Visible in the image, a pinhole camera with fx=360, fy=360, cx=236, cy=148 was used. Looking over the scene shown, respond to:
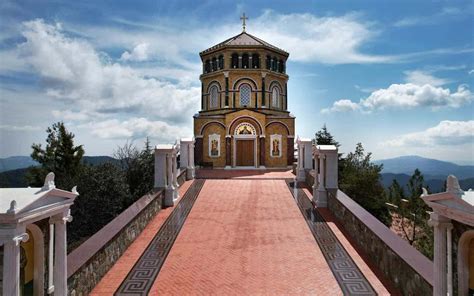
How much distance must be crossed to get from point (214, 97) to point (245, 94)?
3056mm

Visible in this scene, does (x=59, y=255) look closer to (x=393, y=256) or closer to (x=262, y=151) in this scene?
(x=393, y=256)

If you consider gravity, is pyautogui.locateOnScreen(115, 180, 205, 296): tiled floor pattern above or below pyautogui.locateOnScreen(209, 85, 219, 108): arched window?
below

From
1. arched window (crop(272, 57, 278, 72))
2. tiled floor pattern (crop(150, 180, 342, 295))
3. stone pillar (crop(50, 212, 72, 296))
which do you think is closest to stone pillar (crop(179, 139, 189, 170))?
tiled floor pattern (crop(150, 180, 342, 295))

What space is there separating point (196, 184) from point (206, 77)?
16375 mm

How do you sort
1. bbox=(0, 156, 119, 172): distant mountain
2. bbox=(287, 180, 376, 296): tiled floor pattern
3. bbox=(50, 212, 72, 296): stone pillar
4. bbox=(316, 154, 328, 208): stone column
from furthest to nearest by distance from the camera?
1. bbox=(0, 156, 119, 172): distant mountain
2. bbox=(316, 154, 328, 208): stone column
3. bbox=(287, 180, 376, 296): tiled floor pattern
4. bbox=(50, 212, 72, 296): stone pillar

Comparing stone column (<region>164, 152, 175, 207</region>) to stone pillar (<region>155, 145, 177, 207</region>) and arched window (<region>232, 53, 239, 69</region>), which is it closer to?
stone pillar (<region>155, 145, 177, 207</region>)

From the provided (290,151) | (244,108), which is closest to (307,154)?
(290,151)

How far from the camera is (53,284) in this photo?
18.3 feet

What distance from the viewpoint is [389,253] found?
7672 mm

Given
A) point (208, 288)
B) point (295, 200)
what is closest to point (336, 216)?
point (295, 200)

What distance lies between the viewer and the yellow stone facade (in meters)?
30.3

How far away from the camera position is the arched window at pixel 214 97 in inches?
1309

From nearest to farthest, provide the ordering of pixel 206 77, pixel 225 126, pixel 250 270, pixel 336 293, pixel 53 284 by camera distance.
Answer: pixel 53 284
pixel 336 293
pixel 250 270
pixel 225 126
pixel 206 77

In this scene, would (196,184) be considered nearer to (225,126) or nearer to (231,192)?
(231,192)
